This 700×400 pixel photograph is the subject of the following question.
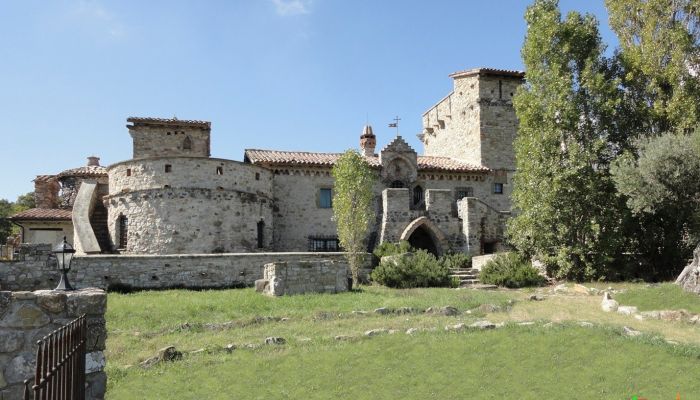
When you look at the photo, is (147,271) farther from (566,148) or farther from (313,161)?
(566,148)

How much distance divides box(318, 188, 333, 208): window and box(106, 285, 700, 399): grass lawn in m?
15.8

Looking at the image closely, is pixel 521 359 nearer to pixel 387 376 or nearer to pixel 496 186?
pixel 387 376

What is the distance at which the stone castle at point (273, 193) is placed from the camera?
85.5ft

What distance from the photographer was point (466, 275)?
25656 mm

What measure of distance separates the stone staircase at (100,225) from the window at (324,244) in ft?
35.8

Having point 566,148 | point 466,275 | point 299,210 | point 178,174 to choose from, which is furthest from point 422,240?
point 178,174

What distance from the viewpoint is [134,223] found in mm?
26062

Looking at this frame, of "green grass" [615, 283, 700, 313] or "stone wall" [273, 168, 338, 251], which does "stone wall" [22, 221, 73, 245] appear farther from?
"green grass" [615, 283, 700, 313]

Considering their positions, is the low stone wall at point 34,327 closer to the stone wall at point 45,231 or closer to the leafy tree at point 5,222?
the stone wall at point 45,231

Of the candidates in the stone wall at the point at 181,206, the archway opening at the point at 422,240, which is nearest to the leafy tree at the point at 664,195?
the archway opening at the point at 422,240

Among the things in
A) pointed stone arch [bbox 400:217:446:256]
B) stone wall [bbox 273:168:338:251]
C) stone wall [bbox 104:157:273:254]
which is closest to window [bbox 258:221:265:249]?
stone wall [bbox 104:157:273:254]

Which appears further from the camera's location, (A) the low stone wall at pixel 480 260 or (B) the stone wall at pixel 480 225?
(B) the stone wall at pixel 480 225

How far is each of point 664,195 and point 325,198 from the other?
17.4 meters

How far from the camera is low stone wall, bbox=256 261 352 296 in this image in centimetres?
1923
